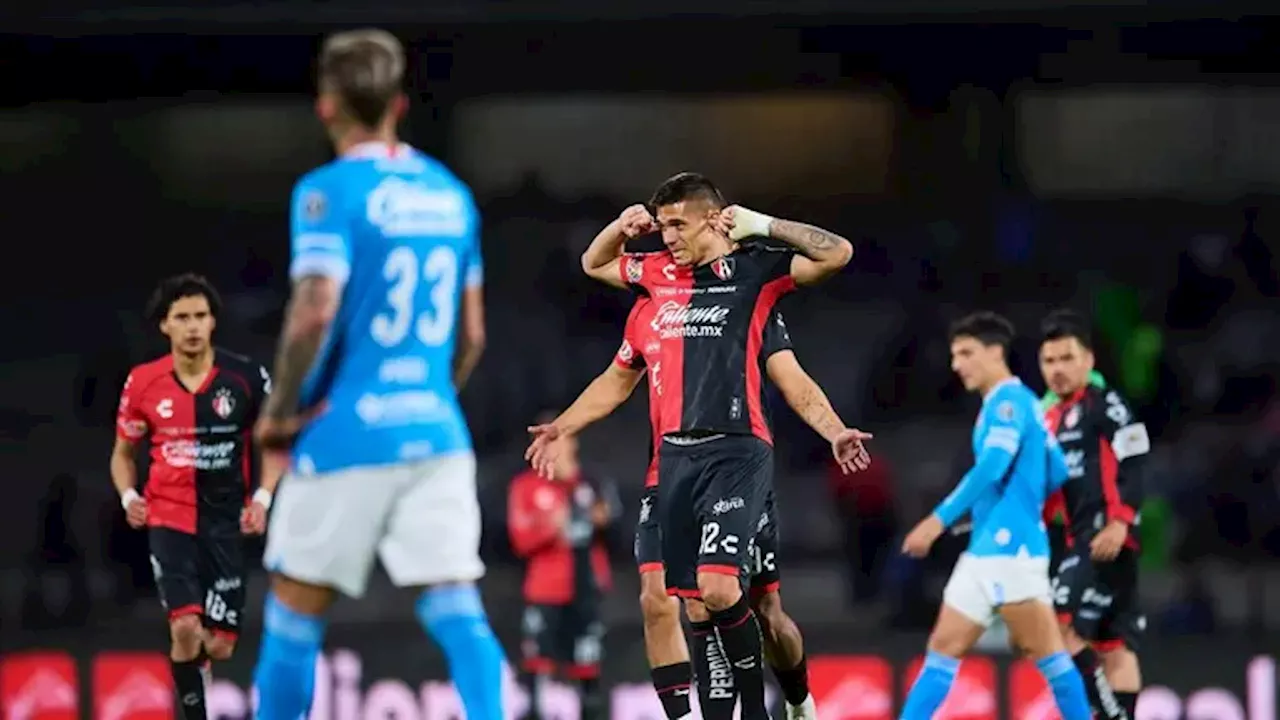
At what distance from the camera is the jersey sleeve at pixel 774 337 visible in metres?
7.96

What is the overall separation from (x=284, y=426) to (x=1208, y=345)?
1163 centimetres

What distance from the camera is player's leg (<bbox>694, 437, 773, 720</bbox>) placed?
24.6ft

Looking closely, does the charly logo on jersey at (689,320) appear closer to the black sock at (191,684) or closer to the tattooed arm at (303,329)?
the tattooed arm at (303,329)

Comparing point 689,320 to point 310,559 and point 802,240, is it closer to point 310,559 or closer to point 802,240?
point 802,240

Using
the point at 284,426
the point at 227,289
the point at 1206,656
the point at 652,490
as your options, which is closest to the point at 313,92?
the point at 227,289

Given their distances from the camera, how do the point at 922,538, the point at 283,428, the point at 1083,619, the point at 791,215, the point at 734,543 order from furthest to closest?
the point at 791,215 → the point at 1083,619 → the point at 922,538 → the point at 734,543 → the point at 283,428

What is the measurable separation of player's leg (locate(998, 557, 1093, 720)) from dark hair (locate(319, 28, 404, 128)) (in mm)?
4385

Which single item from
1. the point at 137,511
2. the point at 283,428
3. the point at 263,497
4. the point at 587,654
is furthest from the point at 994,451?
the point at 587,654

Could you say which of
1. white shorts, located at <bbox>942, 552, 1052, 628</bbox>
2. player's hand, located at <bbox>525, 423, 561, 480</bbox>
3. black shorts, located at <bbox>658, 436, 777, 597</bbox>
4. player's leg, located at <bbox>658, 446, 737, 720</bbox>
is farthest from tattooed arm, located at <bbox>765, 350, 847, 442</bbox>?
white shorts, located at <bbox>942, 552, 1052, 628</bbox>

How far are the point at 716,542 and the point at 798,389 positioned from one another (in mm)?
696

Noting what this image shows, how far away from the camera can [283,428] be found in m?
5.66

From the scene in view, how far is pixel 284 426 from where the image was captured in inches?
223

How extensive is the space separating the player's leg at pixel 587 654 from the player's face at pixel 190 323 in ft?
14.8

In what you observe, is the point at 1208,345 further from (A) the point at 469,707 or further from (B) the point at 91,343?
(A) the point at 469,707
